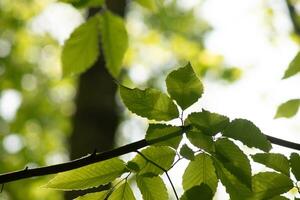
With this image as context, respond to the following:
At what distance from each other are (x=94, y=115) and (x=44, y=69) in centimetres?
408

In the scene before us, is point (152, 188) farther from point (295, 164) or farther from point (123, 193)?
point (295, 164)

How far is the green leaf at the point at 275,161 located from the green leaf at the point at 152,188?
0.15m

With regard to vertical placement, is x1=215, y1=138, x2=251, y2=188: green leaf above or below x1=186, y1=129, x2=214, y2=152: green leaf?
below

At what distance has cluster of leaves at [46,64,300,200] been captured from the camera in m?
0.66

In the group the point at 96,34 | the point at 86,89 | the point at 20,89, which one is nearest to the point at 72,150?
the point at 86,89

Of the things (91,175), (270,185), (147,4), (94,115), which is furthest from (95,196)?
(94,115)

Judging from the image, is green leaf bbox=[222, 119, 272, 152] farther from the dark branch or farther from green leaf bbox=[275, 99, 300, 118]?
green leaf bbox=[275, 99, 300, 118]

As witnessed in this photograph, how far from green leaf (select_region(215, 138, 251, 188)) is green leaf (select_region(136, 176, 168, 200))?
0.11m

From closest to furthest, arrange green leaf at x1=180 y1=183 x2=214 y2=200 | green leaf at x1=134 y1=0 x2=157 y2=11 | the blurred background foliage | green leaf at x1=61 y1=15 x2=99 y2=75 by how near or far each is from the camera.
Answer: green leaf at x1=180 y1=183 x2=214 y2=200 < green leaf at x1=61 y1=15 x2=99 y2=75 < green leaf at x1=134 y1=0 x2=157 y2=11 < the blurred background foliage

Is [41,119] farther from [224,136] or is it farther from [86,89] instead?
[224,136]

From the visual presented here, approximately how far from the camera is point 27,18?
18.1 feet

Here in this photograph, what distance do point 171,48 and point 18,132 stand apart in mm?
2164

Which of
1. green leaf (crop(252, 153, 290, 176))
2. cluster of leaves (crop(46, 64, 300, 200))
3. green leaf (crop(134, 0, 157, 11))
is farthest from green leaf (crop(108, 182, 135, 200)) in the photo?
green leaf (crop(134, 0, 157, 11))

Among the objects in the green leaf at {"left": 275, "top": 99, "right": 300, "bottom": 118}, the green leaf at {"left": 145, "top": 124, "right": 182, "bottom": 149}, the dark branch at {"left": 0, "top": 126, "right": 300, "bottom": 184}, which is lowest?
the dark branch at {"left": 0, "top": 126, "right": 300, "bottom": 184}
